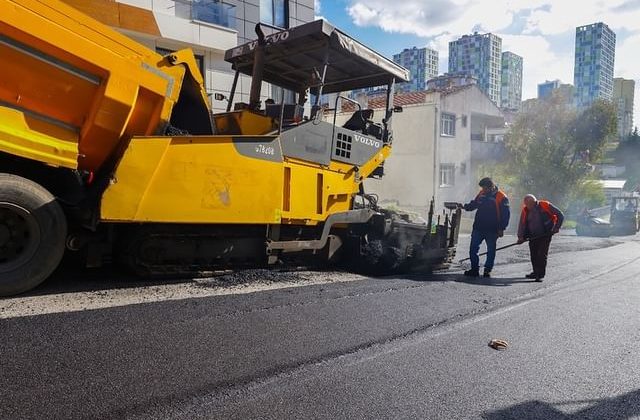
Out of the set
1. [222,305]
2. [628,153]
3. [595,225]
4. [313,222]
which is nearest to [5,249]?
[222,305]

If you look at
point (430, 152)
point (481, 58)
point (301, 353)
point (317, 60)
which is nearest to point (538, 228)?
point (317, 60)

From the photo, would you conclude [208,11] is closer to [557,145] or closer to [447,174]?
[447,174]

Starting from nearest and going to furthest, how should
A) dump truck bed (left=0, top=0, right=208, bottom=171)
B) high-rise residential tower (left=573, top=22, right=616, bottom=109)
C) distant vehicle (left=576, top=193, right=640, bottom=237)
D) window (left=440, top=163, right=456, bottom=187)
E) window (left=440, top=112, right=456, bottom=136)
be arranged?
dump truck bed (left=0, top=0, right=208, bottom=171) → distant vehicle (left=576, top=193, right=640, bottom=237) → window (left=440, top=112, right=456, bottom=136) → window (left=440, top=163, right=456, bottom=187) → high-rise residential tower (left=573, top=22, right=616, bottom=109)

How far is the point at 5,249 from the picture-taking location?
4145mm

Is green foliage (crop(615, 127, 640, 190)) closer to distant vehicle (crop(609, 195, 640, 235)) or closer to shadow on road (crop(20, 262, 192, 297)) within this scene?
distant vehicle (crop(609, 195, 640, 235))

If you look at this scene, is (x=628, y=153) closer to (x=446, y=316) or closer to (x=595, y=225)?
(x=595, y=225)

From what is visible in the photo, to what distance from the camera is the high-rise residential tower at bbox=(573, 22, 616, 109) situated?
6862 centimetres

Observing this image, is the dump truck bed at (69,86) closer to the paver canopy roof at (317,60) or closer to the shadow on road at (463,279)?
the paver canopy roof at (317,60)

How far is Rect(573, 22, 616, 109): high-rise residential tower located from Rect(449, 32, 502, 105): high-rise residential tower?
1226 cm

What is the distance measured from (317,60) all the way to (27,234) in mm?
3917

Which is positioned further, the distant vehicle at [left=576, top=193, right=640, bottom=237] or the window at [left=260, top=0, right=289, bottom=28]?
the distant vehicle at [left=576, top=193, right=640, bottom=237]

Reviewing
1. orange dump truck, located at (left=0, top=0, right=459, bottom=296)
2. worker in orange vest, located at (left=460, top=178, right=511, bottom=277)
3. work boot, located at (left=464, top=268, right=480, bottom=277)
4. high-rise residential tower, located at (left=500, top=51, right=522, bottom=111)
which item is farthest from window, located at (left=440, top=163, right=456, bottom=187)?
high-rise residential tower, located at (left=500, top=51, right=522, bottom=111)

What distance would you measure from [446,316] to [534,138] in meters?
22.9

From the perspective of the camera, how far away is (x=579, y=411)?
111 inches
